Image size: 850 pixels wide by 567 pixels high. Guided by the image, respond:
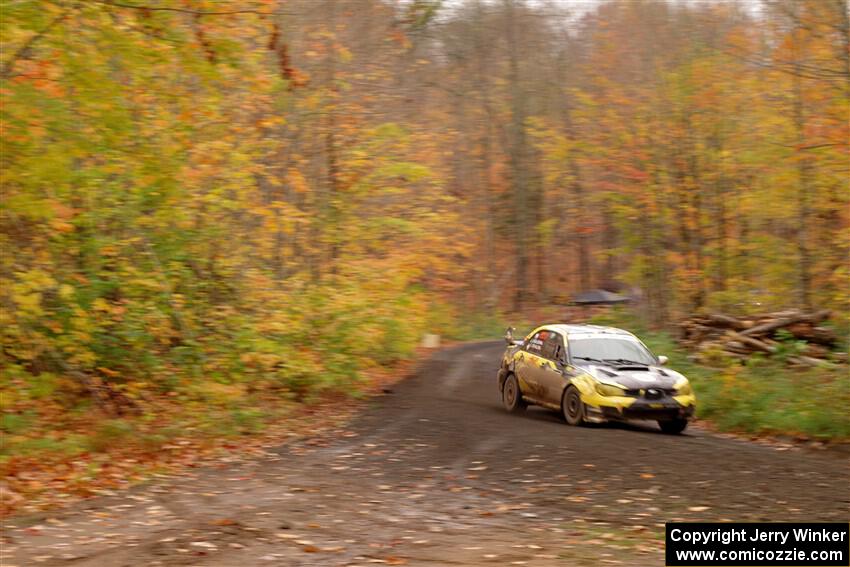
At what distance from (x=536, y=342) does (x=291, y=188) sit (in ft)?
23.0

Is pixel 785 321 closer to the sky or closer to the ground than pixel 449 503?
closer to the sky

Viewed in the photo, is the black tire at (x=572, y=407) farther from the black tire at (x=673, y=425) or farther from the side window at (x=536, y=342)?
the side window at (x=536, y=342)

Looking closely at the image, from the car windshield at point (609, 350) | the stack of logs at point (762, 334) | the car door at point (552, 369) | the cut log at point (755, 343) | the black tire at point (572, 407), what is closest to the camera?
the black tire at point (572, 407)

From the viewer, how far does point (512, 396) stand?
727 inches

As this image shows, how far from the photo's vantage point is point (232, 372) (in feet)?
58.4

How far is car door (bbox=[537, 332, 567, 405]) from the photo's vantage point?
16.4 metres

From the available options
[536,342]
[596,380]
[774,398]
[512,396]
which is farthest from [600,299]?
[596,380]

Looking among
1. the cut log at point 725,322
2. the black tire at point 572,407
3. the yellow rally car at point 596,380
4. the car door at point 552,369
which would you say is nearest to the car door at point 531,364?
the yellow rally car at point 596,380

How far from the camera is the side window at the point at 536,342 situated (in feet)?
57.9

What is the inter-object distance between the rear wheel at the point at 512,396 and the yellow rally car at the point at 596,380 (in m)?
0.02

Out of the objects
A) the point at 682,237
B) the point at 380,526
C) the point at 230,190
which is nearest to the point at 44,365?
the point at 230,190

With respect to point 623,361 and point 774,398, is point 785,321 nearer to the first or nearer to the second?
point 774,398

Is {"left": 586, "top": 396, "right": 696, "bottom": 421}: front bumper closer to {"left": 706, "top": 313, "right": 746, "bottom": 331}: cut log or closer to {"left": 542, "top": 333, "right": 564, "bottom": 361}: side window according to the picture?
{"left": 542, "top": 333, "right": 564, "bottom": 361}: side window

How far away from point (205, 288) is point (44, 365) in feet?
10.2
